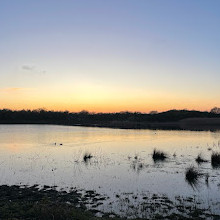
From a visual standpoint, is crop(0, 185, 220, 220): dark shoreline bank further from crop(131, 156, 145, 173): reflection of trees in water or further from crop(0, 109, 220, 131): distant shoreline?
crop(0, 109, 220, 131): distant shoreline

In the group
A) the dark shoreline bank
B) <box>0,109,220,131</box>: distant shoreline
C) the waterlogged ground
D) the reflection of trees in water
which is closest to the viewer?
the dark shoreline bank

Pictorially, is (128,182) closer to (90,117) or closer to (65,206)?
(65,206)

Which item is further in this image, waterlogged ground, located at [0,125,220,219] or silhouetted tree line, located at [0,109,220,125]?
silhouetted tree line, located at [0,109,220,125]

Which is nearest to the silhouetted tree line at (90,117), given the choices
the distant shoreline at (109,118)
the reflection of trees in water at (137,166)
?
the distant shoreline at (109,118)

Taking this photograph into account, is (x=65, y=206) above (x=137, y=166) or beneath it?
above

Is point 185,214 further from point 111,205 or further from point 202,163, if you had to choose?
point 202,163

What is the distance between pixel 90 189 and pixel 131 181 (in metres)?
3.21

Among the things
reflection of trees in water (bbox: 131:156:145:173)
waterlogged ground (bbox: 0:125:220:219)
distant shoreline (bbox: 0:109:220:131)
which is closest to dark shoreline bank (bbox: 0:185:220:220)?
waterlogged ground (bbox: 0:125:220:219)

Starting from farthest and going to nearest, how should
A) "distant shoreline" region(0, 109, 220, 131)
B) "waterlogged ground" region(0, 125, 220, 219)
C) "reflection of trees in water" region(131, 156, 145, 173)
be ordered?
"distant shoreline" region(0, 109, 220, 131)
"reflection of trees in water" region(131, 156, 145, 173)
"waterlogged ground" region(0, 125, 220, 219)

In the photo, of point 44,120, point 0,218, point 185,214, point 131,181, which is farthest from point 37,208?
point 44,120

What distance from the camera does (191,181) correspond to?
16859 mm

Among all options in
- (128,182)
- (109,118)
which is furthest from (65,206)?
(109,118)

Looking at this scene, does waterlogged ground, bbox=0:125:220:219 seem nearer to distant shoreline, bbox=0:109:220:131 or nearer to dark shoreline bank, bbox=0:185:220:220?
dark shoreline bank, bbox=0:185:220:220

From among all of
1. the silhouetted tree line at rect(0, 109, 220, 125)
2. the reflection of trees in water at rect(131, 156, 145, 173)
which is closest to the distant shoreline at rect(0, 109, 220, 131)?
the silhouetted tree line at rect(0, 109, 220, 125)
